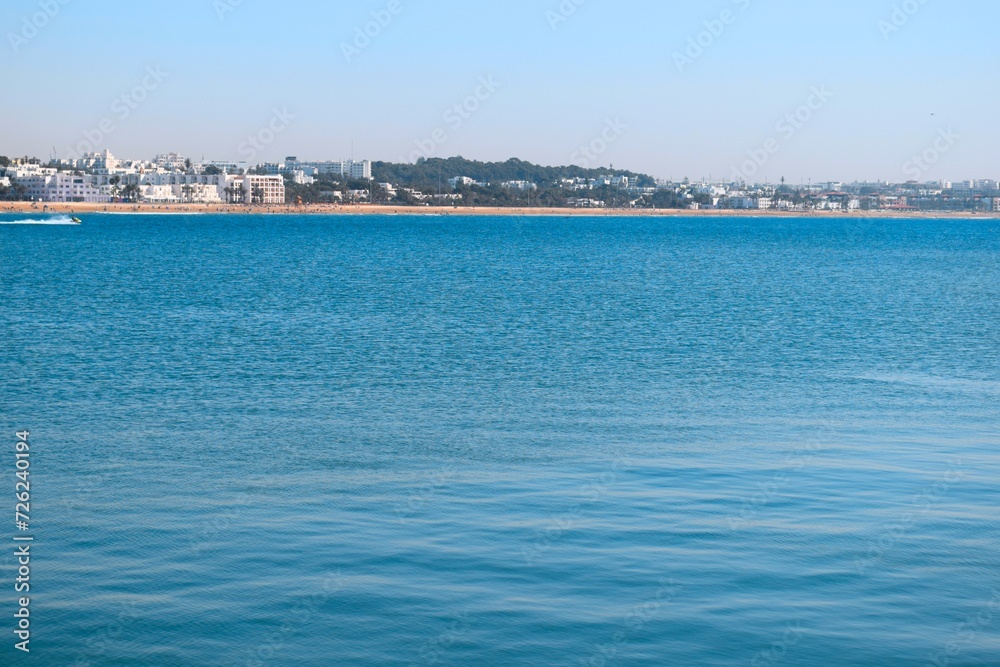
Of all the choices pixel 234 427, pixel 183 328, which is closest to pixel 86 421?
pixel 234 427

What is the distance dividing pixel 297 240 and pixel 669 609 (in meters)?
97.0

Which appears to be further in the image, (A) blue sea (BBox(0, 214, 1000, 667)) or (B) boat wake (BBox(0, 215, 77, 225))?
(B) boat wake (BBox(0, 215, 77, 225))

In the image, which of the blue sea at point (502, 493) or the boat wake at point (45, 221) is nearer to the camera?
the blue sea at point (502, 493)

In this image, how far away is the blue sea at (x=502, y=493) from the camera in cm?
1042

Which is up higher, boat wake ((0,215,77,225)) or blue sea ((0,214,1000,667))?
blue sea ((0,214,1000,667))

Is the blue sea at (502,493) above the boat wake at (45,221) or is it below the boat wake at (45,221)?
above

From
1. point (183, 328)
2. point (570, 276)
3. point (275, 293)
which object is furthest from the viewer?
point (570, 276)

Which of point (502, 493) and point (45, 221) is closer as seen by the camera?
point (502, 493)

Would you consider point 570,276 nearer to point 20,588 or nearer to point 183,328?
point 183,328

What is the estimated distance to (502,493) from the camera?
48.2ft

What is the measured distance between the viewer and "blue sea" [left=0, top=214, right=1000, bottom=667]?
34.2 ft

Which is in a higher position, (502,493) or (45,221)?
(502,493)

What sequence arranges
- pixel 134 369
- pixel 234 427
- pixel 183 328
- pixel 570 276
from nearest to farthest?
pixel 234 427, pixel 134 369, pixel 183 328, pixel 570 276

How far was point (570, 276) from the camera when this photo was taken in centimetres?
6159
